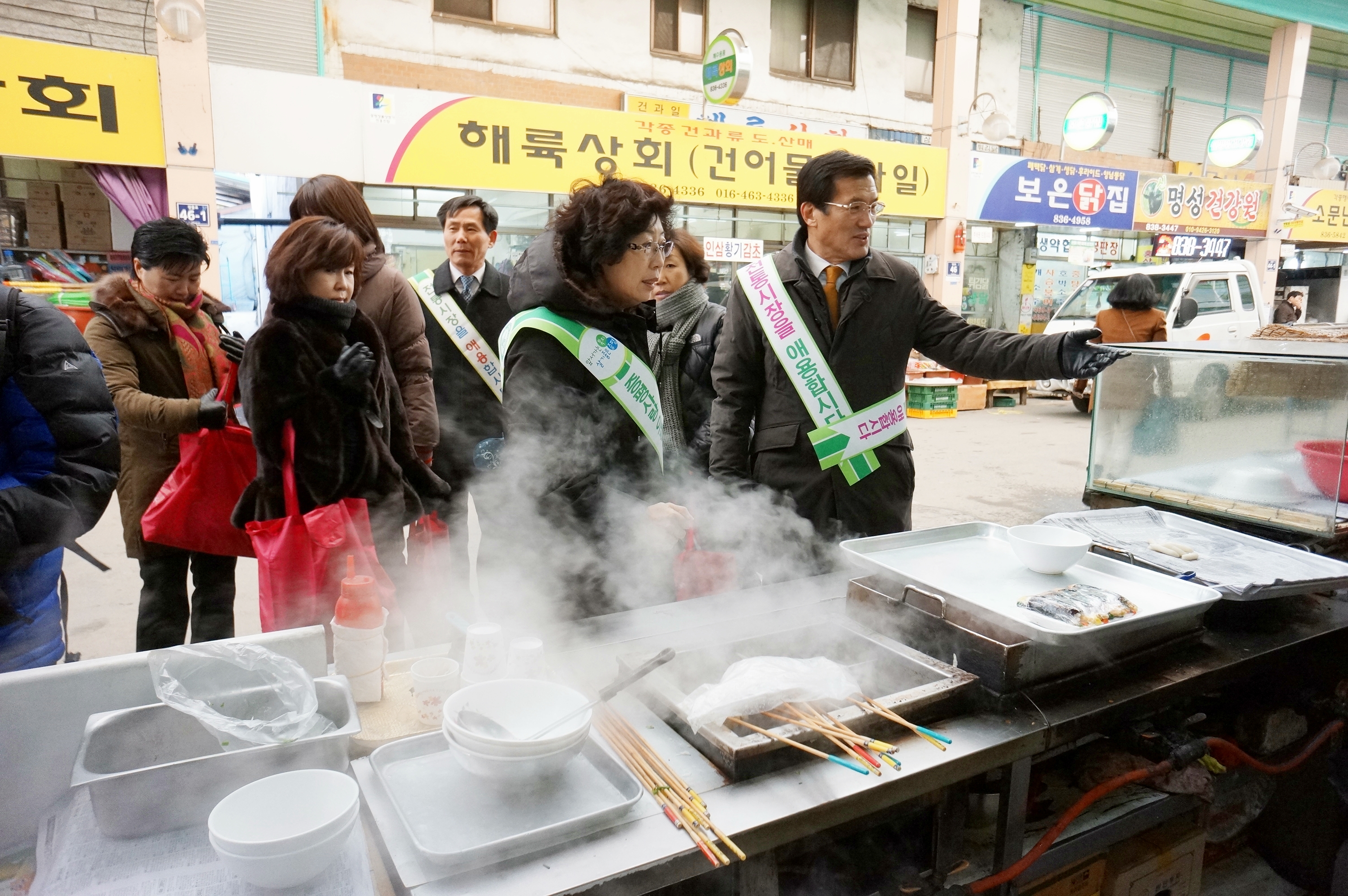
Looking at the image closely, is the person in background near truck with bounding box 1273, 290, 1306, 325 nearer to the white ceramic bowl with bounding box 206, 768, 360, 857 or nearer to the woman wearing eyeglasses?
the woman wearing eyeglasses

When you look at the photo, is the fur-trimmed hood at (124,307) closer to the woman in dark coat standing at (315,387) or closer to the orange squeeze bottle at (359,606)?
the woman in dark coat standing at (315,387)

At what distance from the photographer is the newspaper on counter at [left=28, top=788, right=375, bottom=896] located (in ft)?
3.49

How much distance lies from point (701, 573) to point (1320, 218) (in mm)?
19412

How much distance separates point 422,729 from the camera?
148cm

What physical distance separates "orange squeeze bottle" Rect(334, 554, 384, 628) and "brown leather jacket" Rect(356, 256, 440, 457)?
1550 millimetres

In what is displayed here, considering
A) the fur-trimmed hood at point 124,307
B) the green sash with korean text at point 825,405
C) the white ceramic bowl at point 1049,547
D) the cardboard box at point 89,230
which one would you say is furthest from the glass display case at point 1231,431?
the cardboard box at point 89,230

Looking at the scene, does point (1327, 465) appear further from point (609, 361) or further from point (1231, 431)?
point (609, 361)

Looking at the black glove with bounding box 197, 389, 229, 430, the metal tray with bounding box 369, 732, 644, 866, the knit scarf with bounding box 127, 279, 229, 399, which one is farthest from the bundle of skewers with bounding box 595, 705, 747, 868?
the knit scarf with bounding box 127, 279, 229, 399

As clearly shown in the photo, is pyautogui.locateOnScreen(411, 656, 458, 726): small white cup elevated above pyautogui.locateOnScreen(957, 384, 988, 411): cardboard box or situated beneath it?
elevated above

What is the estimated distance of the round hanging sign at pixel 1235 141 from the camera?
13.2 meters

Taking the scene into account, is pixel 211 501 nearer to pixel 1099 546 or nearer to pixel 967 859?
pixel 967 859

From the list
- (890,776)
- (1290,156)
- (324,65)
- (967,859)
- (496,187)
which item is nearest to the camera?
(890,776)

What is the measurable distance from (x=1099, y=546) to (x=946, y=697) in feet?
3.21

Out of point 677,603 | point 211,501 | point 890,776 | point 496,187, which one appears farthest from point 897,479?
point 496,187
